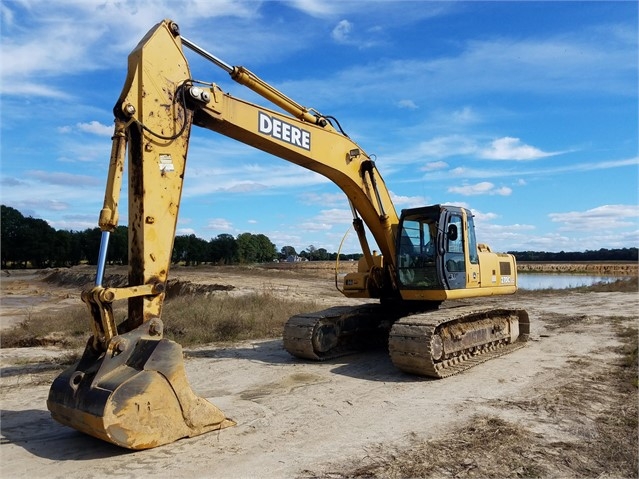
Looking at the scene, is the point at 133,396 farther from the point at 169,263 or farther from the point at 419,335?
the point at 419,335

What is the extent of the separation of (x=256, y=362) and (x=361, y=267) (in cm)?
279

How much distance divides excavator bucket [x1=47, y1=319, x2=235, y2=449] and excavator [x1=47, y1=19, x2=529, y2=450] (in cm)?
1

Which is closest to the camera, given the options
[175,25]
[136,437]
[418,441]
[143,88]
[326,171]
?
[136,437]

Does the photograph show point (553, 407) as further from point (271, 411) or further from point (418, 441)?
point (271, 411)

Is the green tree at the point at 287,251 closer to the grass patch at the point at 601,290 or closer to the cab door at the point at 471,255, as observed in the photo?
the grass patch at the point at 601,290

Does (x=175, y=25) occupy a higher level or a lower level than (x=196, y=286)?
higher

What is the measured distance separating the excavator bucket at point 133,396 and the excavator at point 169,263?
0.04ft

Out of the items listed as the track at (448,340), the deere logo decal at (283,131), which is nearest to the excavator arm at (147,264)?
the deere logo decal at (283,131)

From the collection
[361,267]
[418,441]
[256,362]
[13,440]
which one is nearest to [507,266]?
[361,267]

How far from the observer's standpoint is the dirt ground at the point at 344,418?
4.92 m

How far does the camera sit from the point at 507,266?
11.4 meters

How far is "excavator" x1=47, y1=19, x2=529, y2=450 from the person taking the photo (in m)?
5.28

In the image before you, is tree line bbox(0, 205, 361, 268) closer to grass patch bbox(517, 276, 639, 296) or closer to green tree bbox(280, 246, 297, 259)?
green tree bbox(280, 246, 297, 259)

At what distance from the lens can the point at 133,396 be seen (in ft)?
16.4
